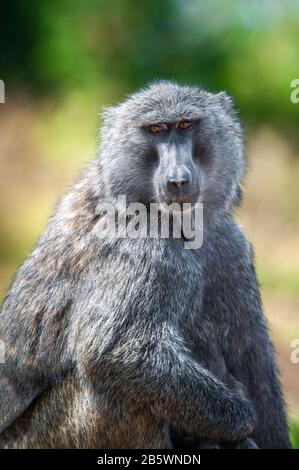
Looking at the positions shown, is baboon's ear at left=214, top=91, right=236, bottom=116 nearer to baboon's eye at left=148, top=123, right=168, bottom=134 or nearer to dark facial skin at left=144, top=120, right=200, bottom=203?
dark facial skin at left=144, top=120, right=200, bottom=203

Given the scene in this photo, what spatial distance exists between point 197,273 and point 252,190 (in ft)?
21.2

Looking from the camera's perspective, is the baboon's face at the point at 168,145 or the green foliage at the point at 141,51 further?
the green foliage at the point at 141,51

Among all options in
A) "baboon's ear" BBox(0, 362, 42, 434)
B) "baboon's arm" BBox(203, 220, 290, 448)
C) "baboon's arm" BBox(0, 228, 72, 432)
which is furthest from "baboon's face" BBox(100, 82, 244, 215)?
"baboon's ear" BBox(0, 362, 42, 434)

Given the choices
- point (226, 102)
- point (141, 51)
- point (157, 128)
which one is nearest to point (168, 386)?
point (157, 128)

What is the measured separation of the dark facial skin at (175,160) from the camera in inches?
186

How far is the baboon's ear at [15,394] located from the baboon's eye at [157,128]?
1.33 m

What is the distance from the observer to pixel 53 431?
4930 millimetres

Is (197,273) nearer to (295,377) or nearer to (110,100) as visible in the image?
(295,377)

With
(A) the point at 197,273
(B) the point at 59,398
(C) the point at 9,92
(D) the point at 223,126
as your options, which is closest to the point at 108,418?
(B) the point at 59,398

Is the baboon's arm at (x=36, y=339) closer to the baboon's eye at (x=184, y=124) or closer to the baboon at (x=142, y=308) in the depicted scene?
the baboon at (x=142, y=308)

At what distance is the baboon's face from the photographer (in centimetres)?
489

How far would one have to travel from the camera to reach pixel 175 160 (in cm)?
479

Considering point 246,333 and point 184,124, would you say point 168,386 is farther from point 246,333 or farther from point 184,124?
point 184,124

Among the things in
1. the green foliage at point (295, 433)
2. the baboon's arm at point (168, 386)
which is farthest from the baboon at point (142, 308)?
the green foliage at point (295, 433)
